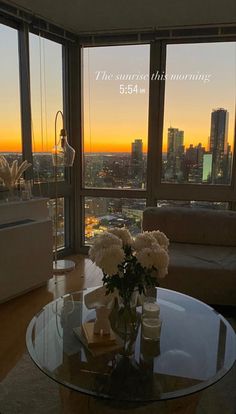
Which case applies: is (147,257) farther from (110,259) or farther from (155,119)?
(155,119)

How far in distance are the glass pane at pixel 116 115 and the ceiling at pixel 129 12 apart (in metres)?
0.35

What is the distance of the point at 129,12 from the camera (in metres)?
3.20

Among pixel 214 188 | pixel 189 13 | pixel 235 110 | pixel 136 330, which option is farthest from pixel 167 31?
pixel 136 330

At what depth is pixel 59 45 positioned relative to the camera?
3832mm

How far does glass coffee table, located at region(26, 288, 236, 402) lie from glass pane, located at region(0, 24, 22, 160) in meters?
1.94

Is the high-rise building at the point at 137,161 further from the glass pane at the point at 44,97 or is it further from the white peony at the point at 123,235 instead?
the white peony at the point at 123,235

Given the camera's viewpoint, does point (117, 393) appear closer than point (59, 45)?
Yes

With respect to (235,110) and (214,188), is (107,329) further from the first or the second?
(235,110)

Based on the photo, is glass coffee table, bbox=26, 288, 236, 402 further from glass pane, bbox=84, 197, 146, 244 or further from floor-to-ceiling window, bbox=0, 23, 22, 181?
glass pane, bbox=84, 197, 146, 244

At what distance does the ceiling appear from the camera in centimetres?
298

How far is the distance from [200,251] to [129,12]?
2.37 meters

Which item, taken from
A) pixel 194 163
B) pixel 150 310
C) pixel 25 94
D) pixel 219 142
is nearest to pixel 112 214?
pixel 194 163

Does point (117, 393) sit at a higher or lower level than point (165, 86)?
lower

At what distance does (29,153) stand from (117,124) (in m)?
1.15
